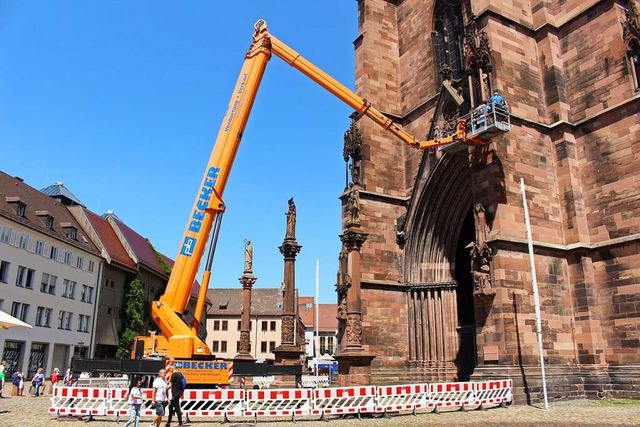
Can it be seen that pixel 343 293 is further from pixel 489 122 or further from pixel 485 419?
pixel 489 122

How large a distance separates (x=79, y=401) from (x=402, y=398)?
26.0 feet

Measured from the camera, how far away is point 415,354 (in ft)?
64.7

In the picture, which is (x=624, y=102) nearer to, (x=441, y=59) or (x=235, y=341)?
(x=441, y=59)

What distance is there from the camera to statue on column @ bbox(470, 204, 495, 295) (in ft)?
49.6

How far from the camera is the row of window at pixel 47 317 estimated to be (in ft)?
101

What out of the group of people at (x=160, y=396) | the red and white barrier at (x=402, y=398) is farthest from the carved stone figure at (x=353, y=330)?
the group of people at (x=160, y=396)

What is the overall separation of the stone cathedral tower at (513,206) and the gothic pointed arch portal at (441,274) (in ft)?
0.17

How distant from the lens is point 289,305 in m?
21.0

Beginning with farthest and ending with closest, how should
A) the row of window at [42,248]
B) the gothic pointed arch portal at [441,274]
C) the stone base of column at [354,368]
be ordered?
1. the row of window at [42,248]
2. the gothic pointed arch portal at [441,274]
3. the stone base of column at [354,368]

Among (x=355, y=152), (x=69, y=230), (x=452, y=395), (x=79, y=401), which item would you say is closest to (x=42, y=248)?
(x=69, y=230)

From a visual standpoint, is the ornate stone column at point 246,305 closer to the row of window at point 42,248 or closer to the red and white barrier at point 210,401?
the red and white barrier at point 210,401

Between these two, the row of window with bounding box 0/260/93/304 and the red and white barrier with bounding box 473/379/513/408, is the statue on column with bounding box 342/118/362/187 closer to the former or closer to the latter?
the red and white barrier with bounding box 473/379/513/408

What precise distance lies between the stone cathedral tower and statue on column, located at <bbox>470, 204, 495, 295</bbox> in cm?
4

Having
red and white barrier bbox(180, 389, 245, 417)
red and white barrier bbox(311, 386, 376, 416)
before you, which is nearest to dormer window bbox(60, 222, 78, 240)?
red and white barrier bbox(180, 389, 245, 417)
